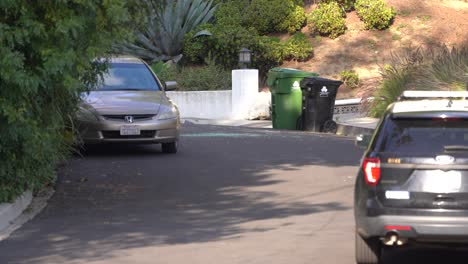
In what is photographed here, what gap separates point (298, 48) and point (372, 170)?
26.2 m

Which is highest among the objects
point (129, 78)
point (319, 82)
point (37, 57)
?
point (37, 57)

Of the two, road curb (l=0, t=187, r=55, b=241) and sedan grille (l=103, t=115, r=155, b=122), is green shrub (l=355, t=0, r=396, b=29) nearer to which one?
sedan grille (l=103, t=115, r=155, b=122)

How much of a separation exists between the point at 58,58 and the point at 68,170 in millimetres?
5257

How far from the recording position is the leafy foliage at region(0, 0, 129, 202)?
1036cm

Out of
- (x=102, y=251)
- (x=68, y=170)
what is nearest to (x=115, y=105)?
(x=68, y=170)

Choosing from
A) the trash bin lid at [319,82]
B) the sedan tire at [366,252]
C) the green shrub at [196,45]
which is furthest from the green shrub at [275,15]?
the sedan tire at [366,252]

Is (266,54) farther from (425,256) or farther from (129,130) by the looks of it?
(425,256)

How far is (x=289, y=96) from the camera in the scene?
24719mm

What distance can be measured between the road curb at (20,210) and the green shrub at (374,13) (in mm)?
23610

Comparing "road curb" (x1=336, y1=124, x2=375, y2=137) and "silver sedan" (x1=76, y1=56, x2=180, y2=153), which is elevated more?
"silver sedan" (x1=76, y1=56, x2=180, y2=153)

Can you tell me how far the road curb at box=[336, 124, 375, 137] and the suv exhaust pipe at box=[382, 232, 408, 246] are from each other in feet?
44.8

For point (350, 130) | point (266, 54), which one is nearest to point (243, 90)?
point (266, 54)

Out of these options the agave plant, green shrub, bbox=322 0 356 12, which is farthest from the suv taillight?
green shrub, bbox=322 0 356 12

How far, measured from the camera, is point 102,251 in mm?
9711
